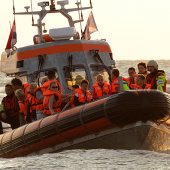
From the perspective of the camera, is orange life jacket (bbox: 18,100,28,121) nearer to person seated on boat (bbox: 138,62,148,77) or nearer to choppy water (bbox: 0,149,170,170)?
choppy water (bbox: 0,149,170,170)

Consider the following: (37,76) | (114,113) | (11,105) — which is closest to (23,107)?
(11,105)

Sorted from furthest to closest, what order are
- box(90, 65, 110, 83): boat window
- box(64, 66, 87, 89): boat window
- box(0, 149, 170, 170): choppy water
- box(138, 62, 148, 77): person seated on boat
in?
1. box(90, 65, 110, 83): boat window
2. box(64, 66, 87, 89): boat window
3. box(138, 62, 148, 77): person seated on boat
4. box(0, 149, 170, 170): choppy water

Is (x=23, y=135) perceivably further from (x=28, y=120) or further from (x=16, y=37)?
Result: (x=16, y=37)

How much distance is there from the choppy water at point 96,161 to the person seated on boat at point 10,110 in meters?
1.74

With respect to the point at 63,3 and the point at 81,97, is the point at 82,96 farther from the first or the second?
the point at 63,3

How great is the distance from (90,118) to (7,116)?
2.44m

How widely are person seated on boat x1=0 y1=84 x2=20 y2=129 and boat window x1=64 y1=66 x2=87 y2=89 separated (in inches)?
34.6

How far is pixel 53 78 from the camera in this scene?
10008mm

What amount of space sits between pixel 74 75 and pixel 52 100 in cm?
171

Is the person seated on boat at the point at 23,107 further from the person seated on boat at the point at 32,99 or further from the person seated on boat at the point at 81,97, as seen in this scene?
the person seated on boat at the point at 81,97

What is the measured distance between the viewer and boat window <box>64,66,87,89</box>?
37.2 feet

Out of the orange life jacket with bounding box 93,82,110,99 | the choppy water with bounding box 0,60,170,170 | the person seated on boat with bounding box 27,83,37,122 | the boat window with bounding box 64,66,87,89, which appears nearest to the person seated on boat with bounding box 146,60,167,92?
the orange life jacket with bounding box 93,82,110,99

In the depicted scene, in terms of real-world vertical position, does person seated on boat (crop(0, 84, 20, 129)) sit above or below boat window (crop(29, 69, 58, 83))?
below

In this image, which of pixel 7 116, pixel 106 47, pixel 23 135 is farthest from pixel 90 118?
pixel 106 47
